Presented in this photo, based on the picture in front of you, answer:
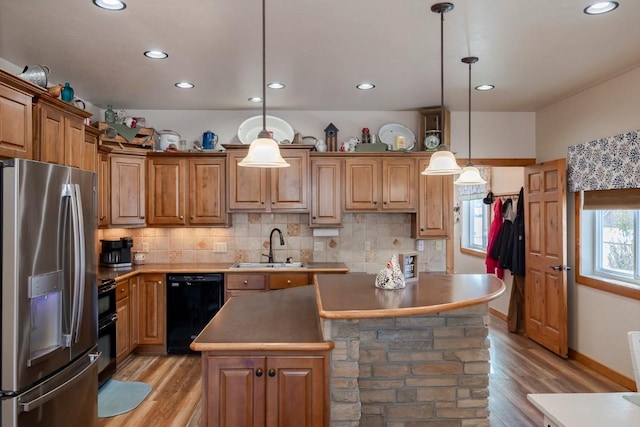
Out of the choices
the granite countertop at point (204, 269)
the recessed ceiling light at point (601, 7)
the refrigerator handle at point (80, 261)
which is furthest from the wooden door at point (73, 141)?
the recessed ceiling light at point (601, 7)

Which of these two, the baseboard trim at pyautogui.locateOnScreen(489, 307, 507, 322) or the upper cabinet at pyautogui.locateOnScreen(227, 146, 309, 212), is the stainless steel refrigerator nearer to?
the upper cabinet at pyautogui.locateOnScreen(227, 146, 309, 212)

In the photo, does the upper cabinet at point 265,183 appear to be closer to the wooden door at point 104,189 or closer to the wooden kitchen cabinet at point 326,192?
the wooden kitchen cabinet at point 326,192

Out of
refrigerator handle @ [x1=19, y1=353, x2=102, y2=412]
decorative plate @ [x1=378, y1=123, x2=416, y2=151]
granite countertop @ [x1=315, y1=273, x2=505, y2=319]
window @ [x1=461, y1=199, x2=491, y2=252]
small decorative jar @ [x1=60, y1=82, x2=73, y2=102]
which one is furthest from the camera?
window @ [x1=461, y1=199, x2=491, y2=252]

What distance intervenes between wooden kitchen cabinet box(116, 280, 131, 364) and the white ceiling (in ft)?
6.24

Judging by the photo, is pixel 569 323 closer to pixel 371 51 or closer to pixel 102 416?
pixel 371 51

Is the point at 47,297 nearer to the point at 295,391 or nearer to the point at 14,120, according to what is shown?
the point at 14,120

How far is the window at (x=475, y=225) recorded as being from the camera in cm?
707

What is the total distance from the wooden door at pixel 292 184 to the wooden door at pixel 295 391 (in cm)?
271

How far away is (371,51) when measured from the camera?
321 cm

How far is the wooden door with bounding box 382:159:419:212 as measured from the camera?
189 inches

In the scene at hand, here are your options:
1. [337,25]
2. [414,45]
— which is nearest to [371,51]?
[414,45]

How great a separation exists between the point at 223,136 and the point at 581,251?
156 inches

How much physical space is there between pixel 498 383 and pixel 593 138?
95.3 inches

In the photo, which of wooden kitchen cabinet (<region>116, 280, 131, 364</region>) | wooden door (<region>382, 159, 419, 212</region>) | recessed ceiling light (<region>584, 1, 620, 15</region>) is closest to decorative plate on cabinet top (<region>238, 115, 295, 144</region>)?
wooden door (<region>382, 159, 419, 212</region>)
